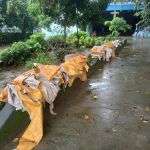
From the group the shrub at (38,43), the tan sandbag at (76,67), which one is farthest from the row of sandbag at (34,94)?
the shrub at (38,43)

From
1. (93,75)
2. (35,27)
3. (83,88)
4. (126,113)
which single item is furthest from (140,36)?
(126,113)

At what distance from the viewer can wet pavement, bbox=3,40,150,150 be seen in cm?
618

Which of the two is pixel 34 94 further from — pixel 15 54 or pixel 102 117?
pixel 15 54

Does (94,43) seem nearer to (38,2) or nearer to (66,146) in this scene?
(38,2)

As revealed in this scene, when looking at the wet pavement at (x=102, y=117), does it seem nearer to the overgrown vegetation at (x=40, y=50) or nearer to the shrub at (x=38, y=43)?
the overgrown vegetation at (x=40, y=50)

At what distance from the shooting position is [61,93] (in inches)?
348

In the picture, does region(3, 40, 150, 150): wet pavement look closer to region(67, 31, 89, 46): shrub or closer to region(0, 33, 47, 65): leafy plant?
region(0, 33, 47, 65): leafy plant

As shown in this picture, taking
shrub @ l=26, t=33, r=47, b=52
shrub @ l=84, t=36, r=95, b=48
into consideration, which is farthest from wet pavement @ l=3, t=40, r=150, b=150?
shrub @ l=84, t=36, r=95, b=48

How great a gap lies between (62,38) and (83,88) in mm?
9322

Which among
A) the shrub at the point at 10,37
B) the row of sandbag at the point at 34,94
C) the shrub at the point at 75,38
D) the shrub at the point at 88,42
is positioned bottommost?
the shrub at the point at 10,37

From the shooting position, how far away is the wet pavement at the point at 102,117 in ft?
20.3

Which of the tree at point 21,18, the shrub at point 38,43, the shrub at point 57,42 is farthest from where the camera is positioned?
the tree at point 21,18

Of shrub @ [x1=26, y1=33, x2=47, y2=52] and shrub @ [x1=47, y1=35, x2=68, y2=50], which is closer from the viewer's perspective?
shrub @ [x1=26, y1=33, x2=47, y2=52]

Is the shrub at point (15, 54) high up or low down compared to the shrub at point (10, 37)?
up
